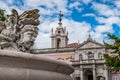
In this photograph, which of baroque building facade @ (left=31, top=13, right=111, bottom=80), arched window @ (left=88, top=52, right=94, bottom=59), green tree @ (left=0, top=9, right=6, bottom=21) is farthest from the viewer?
arched window @ (left=88, top=52, right=94, bottom=59)

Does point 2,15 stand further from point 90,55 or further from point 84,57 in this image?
point 90,55

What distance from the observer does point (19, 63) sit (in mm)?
5574

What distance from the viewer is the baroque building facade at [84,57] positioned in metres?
46.1

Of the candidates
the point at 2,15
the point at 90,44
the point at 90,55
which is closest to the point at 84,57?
the point at 90,55

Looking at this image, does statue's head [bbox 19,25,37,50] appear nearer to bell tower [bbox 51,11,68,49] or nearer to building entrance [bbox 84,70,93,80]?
building entrance [bbox 84,70,93,80]

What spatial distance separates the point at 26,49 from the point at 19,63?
2791 millimetres

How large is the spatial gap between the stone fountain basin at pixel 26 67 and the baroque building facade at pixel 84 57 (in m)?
37.2

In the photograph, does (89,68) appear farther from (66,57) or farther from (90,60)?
(66,57)

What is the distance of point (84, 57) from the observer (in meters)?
48.8

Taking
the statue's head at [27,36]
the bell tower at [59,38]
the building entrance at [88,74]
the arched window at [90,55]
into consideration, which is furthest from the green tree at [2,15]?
the bell tower at [59,38]

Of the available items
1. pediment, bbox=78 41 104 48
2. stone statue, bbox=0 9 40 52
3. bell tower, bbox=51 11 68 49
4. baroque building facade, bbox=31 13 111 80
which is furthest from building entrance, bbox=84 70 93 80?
stone statue, bbox=0 9 40 52

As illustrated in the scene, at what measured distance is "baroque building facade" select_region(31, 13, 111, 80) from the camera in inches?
1813

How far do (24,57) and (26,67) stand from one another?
25 centimetres

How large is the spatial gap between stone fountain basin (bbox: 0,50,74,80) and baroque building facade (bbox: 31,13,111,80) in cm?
3722
